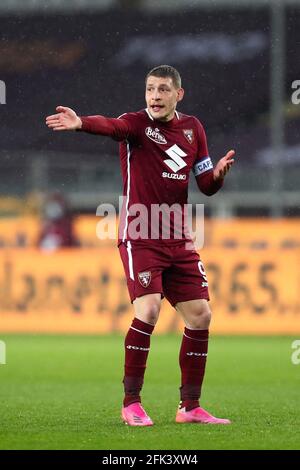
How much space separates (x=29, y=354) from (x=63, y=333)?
2.58 m

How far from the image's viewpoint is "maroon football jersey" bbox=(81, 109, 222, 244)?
6695mm

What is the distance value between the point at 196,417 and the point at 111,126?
1745 mm

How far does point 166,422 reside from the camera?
663 cm

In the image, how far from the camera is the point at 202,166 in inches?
274

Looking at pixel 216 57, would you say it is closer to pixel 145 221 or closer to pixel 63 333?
pixel 63 333

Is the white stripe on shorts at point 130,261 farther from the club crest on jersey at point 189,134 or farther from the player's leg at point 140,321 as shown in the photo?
the club crest on jersey at point 189,134

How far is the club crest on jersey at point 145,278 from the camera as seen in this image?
21.6ft

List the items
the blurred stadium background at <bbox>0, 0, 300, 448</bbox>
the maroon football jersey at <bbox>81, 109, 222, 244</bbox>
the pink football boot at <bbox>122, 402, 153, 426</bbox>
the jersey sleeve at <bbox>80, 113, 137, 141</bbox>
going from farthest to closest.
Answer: the blurred stadium background at <bbox>0, 0, 300, 448</bbox>
the maroon football jersey at <bbox>81, 109, 222, 244</bbox>
the pink football boot at <bbox>122, 402, 153, 426</bbox>
the jersey sleeve at <bbox>80, 113, 137, 141</bbox>

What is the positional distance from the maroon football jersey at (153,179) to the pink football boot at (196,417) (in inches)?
39.4

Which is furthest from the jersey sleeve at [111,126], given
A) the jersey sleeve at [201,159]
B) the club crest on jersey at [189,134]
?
the jersey sleeve at [201,159]

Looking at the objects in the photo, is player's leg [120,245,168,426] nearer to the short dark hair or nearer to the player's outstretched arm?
the player's outstretched arm

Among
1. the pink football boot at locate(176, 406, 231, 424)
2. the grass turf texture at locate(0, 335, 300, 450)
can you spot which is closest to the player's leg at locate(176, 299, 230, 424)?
the pink football boot at locate(176, 406, 231, 424)
